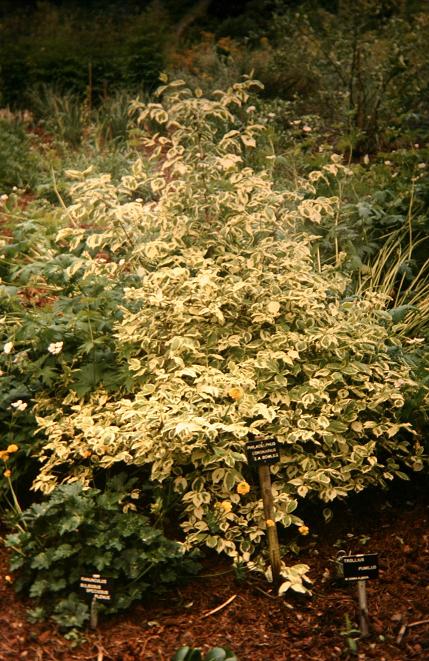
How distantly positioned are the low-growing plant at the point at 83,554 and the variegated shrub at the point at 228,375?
159 millimetres

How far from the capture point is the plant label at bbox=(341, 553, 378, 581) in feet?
9.18

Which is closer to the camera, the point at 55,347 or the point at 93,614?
the point at 93,614

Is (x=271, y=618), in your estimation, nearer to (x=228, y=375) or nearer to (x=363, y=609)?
(x=363, y=609)

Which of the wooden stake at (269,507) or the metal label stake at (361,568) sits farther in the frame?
the wooden stake at (269,507)

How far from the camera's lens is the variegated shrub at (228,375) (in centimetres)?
314

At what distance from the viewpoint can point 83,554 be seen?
9.69ft

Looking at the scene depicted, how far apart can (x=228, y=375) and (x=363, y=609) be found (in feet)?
3.35

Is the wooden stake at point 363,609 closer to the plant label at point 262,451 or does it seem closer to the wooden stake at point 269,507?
the wooden stake at point 269,507

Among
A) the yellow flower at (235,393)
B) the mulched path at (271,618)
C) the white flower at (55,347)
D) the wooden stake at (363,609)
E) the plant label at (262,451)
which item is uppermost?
the white flower at (55,347)

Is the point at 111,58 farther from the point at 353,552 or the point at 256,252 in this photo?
the point at 353,552

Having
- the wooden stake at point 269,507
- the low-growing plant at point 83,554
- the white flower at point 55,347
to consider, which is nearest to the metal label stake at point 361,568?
the wooden stake at point 269,507

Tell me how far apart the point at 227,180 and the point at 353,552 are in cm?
192

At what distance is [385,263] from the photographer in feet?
16.0

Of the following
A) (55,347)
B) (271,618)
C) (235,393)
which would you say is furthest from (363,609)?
(55,347)
